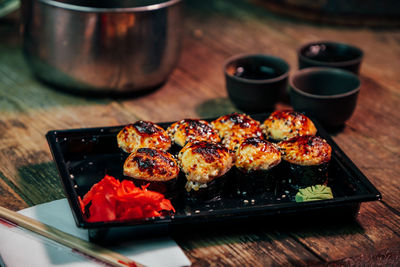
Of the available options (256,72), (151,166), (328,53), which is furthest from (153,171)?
(328,53)

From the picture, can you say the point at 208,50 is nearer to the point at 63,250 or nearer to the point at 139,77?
the point at 139,77

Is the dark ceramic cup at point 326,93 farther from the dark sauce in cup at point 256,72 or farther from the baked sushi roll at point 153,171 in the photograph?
the baked sushi roll at point 153,171

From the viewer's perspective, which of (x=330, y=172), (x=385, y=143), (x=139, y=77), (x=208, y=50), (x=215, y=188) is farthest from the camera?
(x=208, y=50)

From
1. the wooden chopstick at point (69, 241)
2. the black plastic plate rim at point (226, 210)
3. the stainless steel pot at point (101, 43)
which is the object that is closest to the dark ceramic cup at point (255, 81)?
the stainless steel pot at point (101, 43)

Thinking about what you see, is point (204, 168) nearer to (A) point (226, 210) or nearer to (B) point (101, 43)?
(A) point (226, 210)

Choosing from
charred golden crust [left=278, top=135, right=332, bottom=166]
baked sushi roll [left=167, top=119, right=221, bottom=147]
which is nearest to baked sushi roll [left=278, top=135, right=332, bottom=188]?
Result: charred golden crust [left=278, top=135, right=332, bottom=166]

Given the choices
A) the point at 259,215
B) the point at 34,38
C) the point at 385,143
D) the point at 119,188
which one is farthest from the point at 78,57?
the point at 385,143
